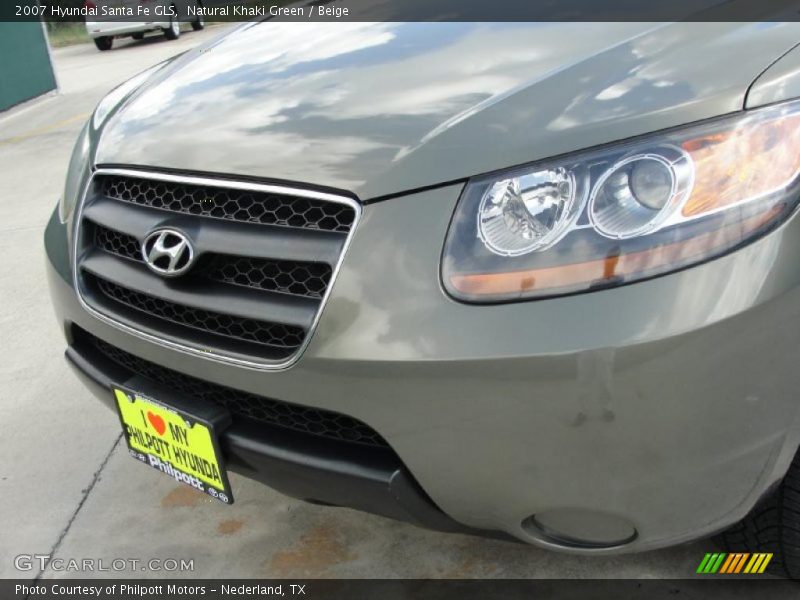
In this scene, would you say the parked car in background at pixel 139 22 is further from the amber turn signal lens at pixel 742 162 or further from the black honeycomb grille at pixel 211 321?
the amber turn signal lens at pixel 742 162

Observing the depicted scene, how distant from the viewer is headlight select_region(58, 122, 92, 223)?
6.95 ft

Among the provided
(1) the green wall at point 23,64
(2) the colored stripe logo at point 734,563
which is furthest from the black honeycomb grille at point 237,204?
(1) the green wall at point 23,64

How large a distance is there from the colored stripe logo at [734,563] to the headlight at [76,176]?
70.7 inches

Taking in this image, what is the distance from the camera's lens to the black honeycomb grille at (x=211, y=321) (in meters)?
1.62

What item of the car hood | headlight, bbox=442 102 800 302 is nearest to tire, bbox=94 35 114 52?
the car hood

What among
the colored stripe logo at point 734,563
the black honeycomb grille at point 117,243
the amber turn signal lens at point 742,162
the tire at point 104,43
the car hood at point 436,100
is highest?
the car hood at point 436,100

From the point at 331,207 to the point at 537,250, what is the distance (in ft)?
1.35

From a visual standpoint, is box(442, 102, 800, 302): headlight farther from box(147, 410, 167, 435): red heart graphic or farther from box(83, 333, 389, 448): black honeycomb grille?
box(147, 410, 167, 435): red heart graphic

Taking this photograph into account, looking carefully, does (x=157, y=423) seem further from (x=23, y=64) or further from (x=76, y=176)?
(x=23, y=64)

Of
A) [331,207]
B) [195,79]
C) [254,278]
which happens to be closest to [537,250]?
[331,207]

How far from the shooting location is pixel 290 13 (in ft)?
9.23

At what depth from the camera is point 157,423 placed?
187cm

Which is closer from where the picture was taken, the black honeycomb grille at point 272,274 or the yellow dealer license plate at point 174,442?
the black honeycomb grille at point 272,274

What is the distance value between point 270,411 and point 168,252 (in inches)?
15.5
